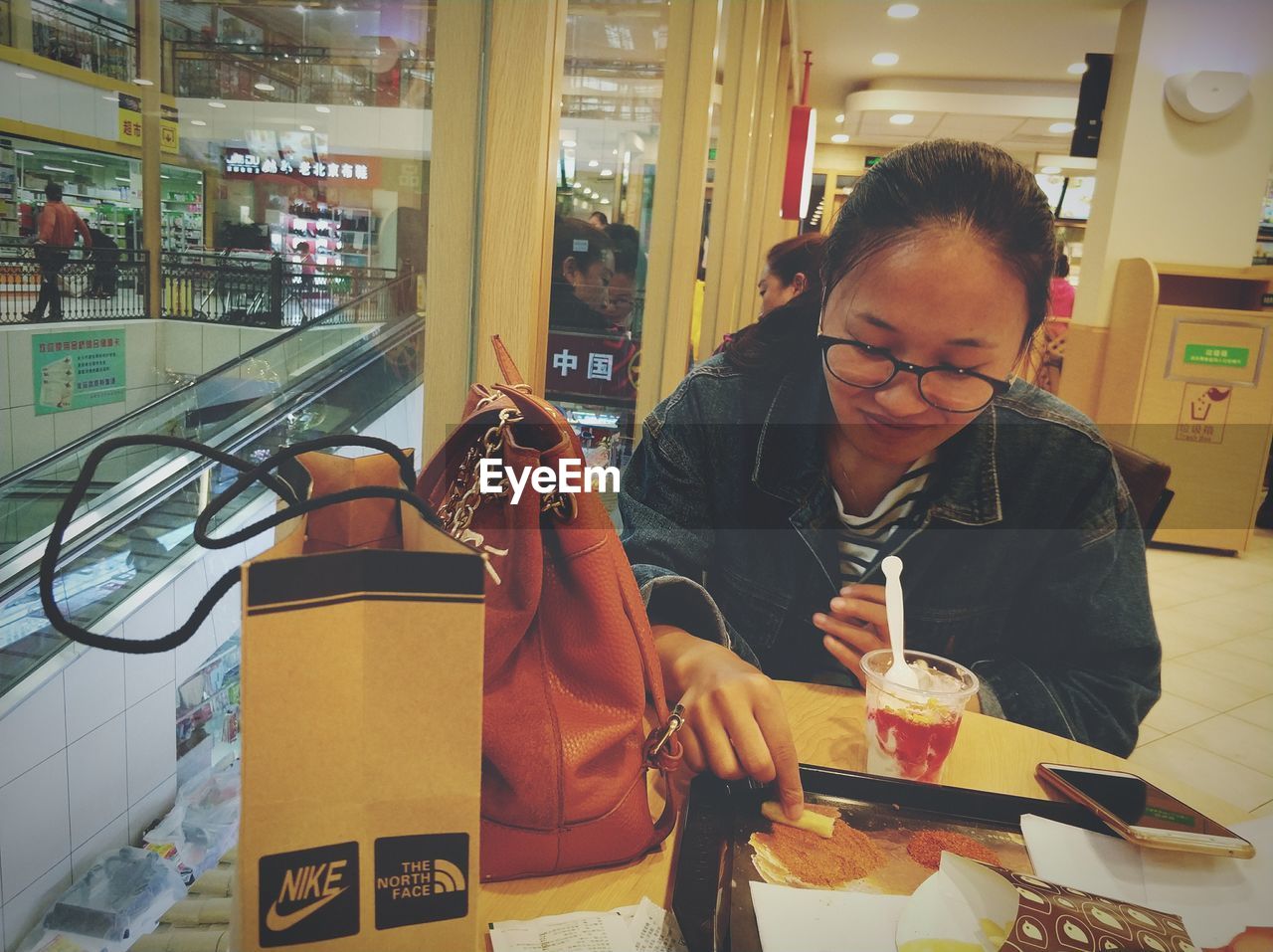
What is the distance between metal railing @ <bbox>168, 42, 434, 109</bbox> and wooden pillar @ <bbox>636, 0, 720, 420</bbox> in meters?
1.59

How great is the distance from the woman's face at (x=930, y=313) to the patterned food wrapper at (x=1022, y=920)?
0.62 metres

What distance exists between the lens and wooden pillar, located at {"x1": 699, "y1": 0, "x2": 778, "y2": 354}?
124 inches

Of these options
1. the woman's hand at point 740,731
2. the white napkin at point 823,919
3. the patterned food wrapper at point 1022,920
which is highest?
the woman's hand at point 740,731

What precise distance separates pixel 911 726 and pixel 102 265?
796 mm

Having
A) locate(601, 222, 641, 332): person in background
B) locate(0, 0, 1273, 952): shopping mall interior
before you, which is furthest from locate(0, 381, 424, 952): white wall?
locate(601, 222, 641, 332): person in background

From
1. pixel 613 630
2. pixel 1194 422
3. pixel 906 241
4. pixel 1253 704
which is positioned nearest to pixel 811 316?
pixel 906 241

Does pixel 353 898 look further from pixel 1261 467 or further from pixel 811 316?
pixel 1261 467

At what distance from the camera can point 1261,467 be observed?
4652mm

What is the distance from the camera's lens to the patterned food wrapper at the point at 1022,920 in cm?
55

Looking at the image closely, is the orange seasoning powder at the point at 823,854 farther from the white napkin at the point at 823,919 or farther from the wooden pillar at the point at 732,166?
the wooden pillar at the point at 732,166

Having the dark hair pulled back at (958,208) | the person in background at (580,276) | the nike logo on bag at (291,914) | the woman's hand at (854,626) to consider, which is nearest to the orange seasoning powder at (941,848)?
the woman's hand at (854,626)

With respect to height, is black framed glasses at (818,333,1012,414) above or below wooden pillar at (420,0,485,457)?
below

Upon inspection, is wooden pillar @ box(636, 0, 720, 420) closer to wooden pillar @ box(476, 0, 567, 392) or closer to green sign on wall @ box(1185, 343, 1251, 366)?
wooden pillar @ box(476, 0, 567, 392)

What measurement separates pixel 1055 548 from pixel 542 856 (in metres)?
0.92
